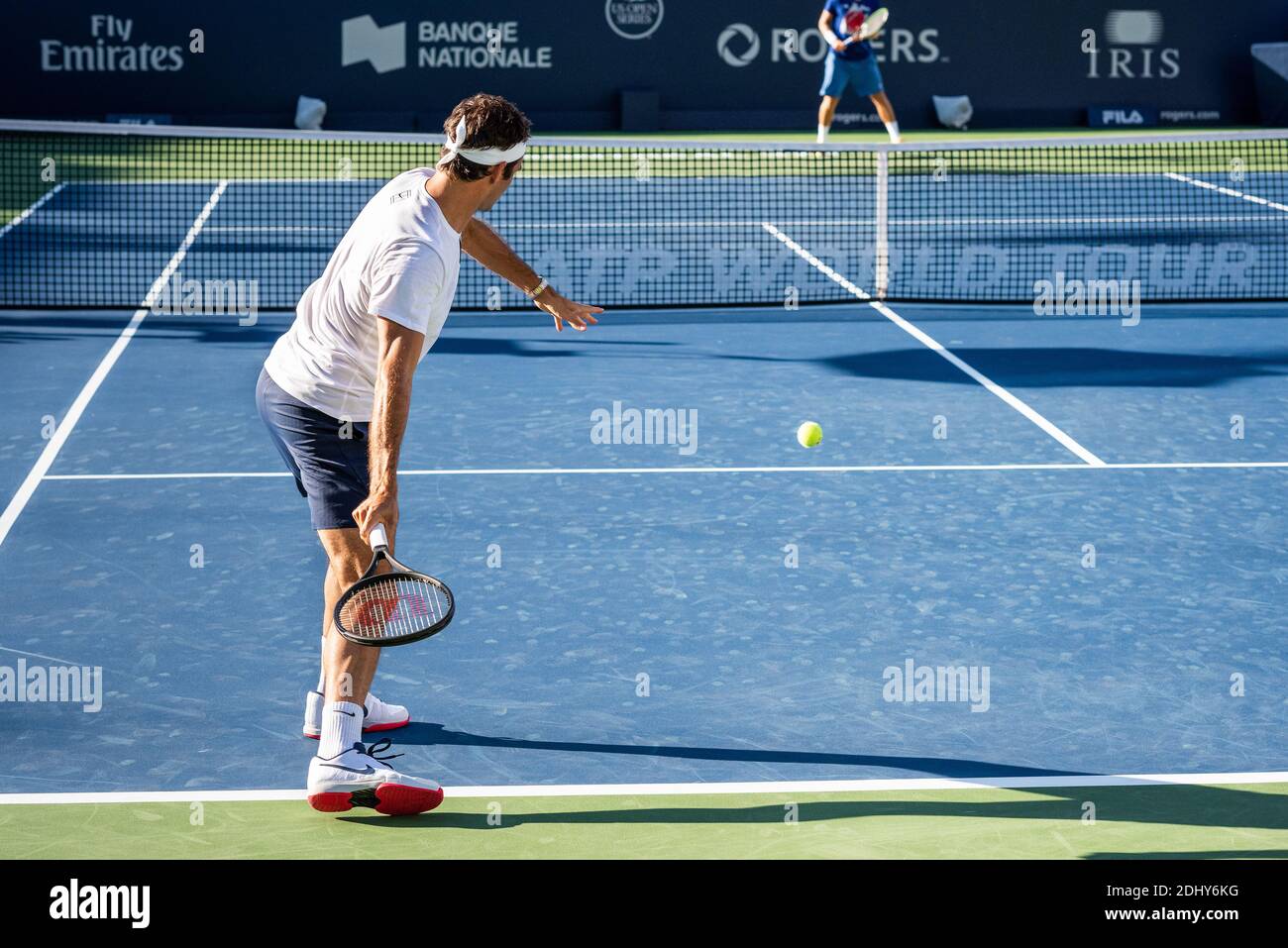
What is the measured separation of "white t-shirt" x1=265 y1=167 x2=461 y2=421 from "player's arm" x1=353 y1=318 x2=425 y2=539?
0.14 ft

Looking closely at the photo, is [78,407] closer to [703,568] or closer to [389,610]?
[703,568]

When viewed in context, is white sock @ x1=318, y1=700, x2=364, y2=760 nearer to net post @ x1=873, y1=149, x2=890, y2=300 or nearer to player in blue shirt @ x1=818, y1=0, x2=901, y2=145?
net post @ x1=873, y1=149, x2=890, y2=300

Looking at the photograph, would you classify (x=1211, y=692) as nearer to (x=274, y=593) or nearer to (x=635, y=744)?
(x=635, y=744)

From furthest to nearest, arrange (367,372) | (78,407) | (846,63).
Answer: (846,63) < (78,407) < (367,372)

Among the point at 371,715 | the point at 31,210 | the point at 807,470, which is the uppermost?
the point at 31,210

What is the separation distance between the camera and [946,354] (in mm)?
10422

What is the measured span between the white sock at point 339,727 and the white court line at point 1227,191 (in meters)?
14.6

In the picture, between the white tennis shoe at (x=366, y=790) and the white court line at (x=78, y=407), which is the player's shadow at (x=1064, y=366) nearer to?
the white court line at (x=78, y=407)

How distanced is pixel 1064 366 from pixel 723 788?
6166 millimetres

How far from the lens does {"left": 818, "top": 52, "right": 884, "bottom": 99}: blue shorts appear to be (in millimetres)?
18906

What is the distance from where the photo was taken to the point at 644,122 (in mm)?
25766

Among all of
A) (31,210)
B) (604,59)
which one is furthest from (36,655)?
(604,59)

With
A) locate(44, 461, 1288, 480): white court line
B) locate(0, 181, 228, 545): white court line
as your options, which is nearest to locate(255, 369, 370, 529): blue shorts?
locate(0, 181, 228, 545): white court line

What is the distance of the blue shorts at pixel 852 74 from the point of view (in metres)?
18.9
